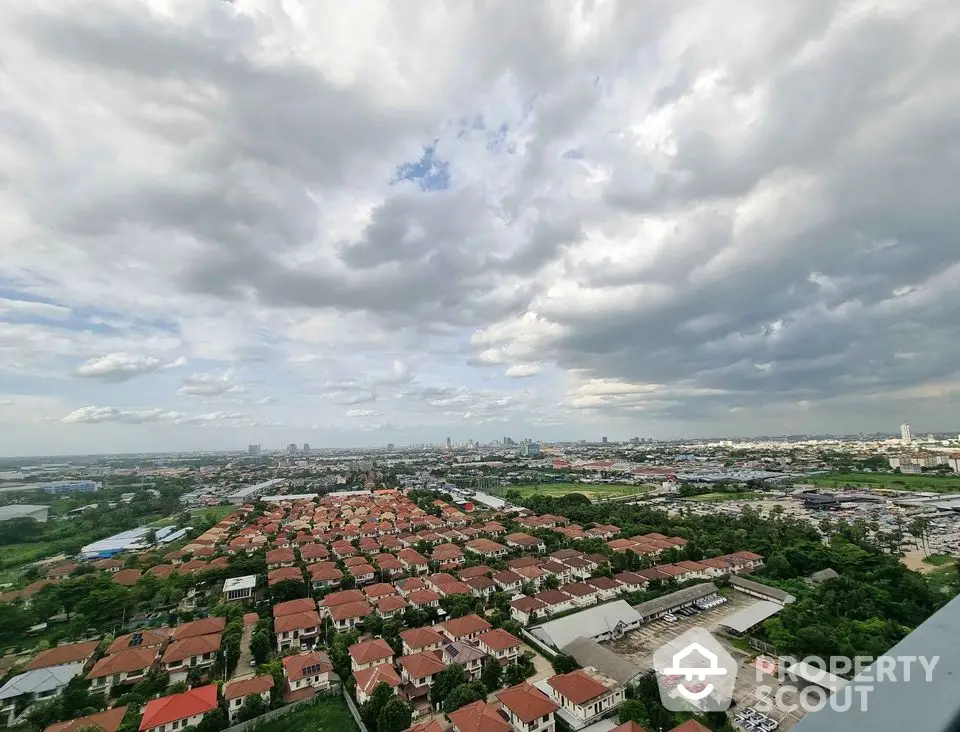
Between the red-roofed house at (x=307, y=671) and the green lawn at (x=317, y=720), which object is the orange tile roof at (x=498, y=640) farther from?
the red-roofed house at (x=307, y=671)

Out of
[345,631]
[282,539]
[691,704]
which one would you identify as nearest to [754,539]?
[691,704]

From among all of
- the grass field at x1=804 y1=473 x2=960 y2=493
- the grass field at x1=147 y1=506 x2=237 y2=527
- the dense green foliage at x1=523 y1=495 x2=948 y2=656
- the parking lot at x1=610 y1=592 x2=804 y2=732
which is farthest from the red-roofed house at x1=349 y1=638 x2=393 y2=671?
the grass field at x1=804 y1=473 x2=960 y2=493

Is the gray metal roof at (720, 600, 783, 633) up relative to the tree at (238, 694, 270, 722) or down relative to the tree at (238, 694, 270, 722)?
up

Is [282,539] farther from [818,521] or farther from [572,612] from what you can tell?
[818,521]

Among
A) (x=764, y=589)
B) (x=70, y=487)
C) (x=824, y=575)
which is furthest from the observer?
(x=70, y=487)

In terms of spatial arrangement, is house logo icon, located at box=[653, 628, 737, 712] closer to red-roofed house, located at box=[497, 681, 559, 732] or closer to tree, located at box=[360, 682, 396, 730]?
red-roofed house, located at box=[497, 681, 559, 732]

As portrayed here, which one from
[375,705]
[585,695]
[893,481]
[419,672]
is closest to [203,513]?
[419,672]

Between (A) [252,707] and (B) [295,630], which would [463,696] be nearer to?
(A) [252,707]
